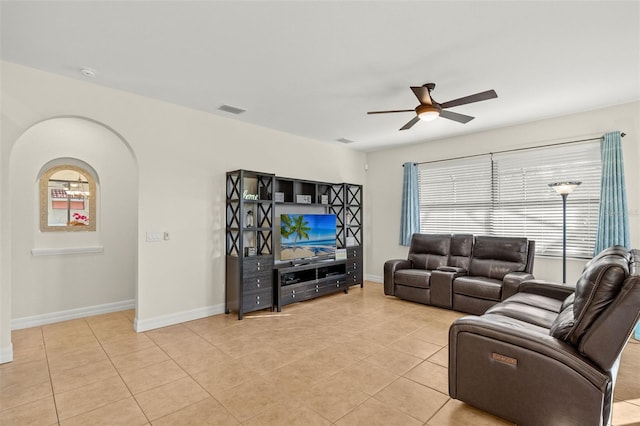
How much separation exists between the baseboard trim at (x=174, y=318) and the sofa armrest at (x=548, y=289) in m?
3.78

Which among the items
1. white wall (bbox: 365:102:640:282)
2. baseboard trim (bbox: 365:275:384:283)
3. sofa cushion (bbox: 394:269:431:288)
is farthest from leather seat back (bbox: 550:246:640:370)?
baseboard trim (bbox: 365:275:384:283)

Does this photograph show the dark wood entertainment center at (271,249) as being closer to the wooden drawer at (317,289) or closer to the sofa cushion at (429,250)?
the wooden drawer at (317,289)

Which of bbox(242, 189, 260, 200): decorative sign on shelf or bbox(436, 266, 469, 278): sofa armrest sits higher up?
bbox(242, 189, 260, 200): decorative sign on shelf

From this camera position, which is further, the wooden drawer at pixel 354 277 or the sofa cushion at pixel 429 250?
the wooden drawer at pixel 354 277

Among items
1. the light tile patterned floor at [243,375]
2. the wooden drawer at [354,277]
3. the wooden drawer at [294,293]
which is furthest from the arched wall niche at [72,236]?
the wooden drawer at [354,277]

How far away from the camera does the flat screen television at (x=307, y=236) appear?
513 cm

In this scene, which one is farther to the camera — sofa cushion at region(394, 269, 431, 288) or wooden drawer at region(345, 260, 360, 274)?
wooden drawer at region(345, 260, 360, 274)

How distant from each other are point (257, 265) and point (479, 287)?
2966mm

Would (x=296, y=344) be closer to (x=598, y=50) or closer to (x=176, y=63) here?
(x=176, y=63)

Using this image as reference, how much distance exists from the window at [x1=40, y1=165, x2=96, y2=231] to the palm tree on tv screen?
268cm

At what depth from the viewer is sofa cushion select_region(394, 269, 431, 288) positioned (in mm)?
4854

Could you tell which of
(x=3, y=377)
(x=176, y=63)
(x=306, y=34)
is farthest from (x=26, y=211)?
(x=306, y=34)

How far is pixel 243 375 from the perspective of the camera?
2736mm

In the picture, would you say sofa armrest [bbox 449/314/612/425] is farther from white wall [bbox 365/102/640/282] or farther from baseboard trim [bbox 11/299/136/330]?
baseboard trim [bbox 11/299/136/330]
